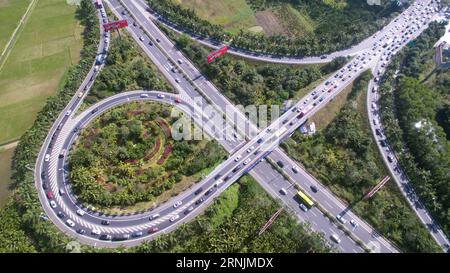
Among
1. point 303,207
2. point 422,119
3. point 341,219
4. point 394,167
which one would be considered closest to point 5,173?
point 303,207

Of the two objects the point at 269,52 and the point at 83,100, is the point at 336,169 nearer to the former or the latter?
the point at 269,52

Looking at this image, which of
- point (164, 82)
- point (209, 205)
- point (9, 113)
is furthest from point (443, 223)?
point (9, 113)

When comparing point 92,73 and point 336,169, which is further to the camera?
point 92,73

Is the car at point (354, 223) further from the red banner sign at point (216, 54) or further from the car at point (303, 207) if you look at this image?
the red banner sign at point (216, 54)

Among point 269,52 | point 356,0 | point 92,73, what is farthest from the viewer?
point 356,0

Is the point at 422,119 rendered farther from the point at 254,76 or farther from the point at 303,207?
the point at 254,76

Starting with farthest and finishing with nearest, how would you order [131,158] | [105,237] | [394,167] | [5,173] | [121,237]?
[394,167] → [131,158] → [5,173] → [121,237] → [105,237]
